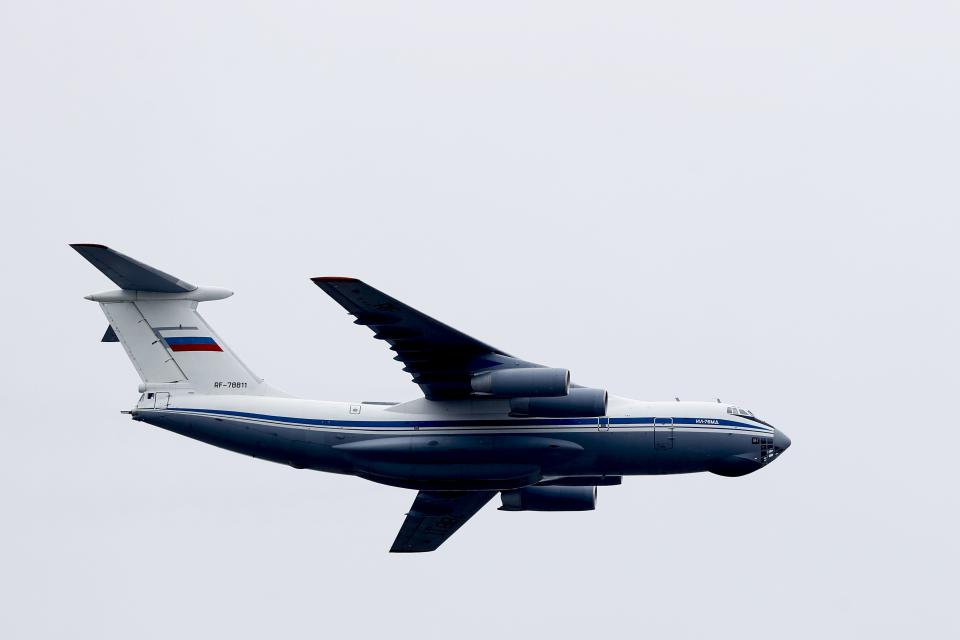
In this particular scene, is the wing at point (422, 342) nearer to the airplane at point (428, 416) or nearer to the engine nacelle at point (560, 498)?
the airplane at point (428, 416)

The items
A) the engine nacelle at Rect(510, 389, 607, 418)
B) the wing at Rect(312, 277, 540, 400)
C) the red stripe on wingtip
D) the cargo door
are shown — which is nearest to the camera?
the wing at Rect(312, 277, 540, 400)

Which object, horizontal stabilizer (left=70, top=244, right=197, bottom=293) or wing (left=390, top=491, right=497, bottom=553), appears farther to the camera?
wing (left=390, top=491, right=497, bottom=553)

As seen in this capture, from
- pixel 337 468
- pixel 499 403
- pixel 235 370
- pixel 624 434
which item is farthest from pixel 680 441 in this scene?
pixel 235 370

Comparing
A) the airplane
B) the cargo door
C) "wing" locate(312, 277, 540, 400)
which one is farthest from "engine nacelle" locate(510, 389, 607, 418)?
the cargo door

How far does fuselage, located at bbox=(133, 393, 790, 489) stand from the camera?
22.0 m

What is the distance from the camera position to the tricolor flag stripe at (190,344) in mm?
23328

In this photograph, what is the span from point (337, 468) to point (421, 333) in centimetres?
253

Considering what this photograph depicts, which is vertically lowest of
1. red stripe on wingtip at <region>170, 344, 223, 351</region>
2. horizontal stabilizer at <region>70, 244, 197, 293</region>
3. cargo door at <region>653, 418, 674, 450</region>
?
cargo door at <region>653, 418, 674, 450</region>

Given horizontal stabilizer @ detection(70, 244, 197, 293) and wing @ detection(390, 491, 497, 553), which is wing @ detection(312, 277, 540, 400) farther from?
horizontal stabilizer @ detection(70, 244, 197, 293)

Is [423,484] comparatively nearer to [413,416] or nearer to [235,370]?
[413,416]

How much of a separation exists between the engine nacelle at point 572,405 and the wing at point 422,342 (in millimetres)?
536

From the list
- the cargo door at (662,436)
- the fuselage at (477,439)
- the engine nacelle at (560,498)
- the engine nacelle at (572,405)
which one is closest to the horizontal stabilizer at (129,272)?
the fuselage at (477,439)

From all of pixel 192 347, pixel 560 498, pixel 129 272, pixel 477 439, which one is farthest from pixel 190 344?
pixel 560 498

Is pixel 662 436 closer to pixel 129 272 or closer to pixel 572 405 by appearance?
pixel 572 405
